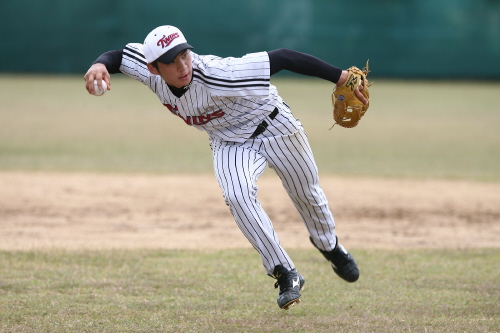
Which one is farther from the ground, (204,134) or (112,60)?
(112,60)

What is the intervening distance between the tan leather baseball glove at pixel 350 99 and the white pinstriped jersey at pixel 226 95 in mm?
259

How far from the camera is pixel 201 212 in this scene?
6539mm

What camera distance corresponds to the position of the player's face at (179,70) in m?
3.26

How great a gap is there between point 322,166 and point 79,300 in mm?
5841

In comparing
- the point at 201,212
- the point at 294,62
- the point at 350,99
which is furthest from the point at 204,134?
the point at 294,62

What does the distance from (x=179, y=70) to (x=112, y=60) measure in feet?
1.65

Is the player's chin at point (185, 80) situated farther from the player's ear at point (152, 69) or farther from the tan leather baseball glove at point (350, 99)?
the tan leather baseball glove at point (350, 99)

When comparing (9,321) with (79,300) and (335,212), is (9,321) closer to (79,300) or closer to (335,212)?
(79,300)

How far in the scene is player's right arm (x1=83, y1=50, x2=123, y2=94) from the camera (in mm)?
3273

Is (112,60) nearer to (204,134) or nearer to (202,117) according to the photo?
(202,117)

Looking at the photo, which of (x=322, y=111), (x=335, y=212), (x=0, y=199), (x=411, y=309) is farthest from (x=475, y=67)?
(x=411, y=309)

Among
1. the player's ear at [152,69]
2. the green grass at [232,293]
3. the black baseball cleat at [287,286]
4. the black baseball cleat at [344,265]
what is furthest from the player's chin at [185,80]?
the black baseball cleat at [344,265]

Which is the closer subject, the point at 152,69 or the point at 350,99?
the point at 152,69

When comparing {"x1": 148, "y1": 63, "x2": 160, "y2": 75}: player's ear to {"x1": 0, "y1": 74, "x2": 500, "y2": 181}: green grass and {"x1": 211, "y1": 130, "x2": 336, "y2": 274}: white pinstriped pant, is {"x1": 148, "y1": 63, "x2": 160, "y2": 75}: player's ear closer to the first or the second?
{"x1": 211, "y1": 130, "x2": 336, "y2": 274}: white pinstriped pant
